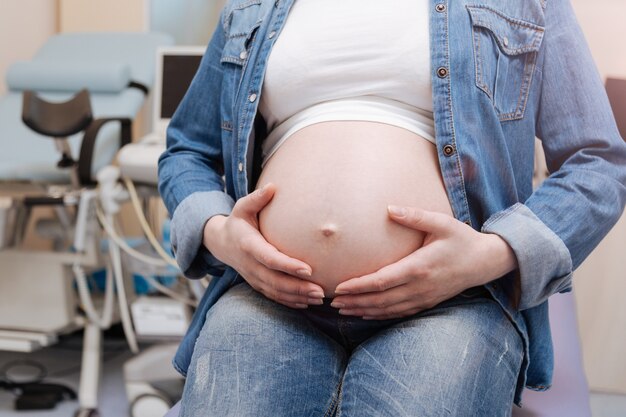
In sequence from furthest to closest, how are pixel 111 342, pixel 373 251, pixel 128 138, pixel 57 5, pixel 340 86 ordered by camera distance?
pixel 57 5 → pixel 111 342 → pixel 128 138 → pixel 340 86 → pixel 373 251

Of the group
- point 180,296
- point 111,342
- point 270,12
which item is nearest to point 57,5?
point 111,342

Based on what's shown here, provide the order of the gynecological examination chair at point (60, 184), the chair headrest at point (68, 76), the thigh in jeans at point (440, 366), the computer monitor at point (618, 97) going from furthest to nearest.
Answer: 1. the chair headrest at point (68, 76)
2. the gynecological examination chair at point (60, 184)
3. the computer monitor at point (618, 97)
4. the thigh in jeans at point (440, 366)

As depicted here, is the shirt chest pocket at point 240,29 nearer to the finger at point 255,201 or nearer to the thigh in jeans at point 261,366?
the finger at point 255,201

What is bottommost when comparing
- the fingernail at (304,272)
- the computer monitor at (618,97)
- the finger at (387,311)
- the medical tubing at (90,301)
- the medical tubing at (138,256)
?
the medical tubing at (90,301)

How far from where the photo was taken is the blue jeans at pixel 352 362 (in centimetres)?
Result: 67

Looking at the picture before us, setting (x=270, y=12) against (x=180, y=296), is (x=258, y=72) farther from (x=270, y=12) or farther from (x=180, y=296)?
(x=180, y=296)

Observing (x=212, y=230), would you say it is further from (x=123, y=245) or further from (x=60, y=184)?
(x=60, y=184)

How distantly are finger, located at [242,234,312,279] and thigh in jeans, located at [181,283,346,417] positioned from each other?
0.26 ft

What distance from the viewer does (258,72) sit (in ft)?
2.80

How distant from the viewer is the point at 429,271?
0.68m

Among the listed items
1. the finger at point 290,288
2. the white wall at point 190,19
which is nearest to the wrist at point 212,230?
the finger at point 290,288

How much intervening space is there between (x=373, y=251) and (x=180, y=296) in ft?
4.11

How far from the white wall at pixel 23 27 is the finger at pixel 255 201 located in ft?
7.46

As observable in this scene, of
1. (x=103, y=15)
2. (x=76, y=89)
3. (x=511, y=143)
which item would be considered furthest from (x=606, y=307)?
(x=103, y=15)
